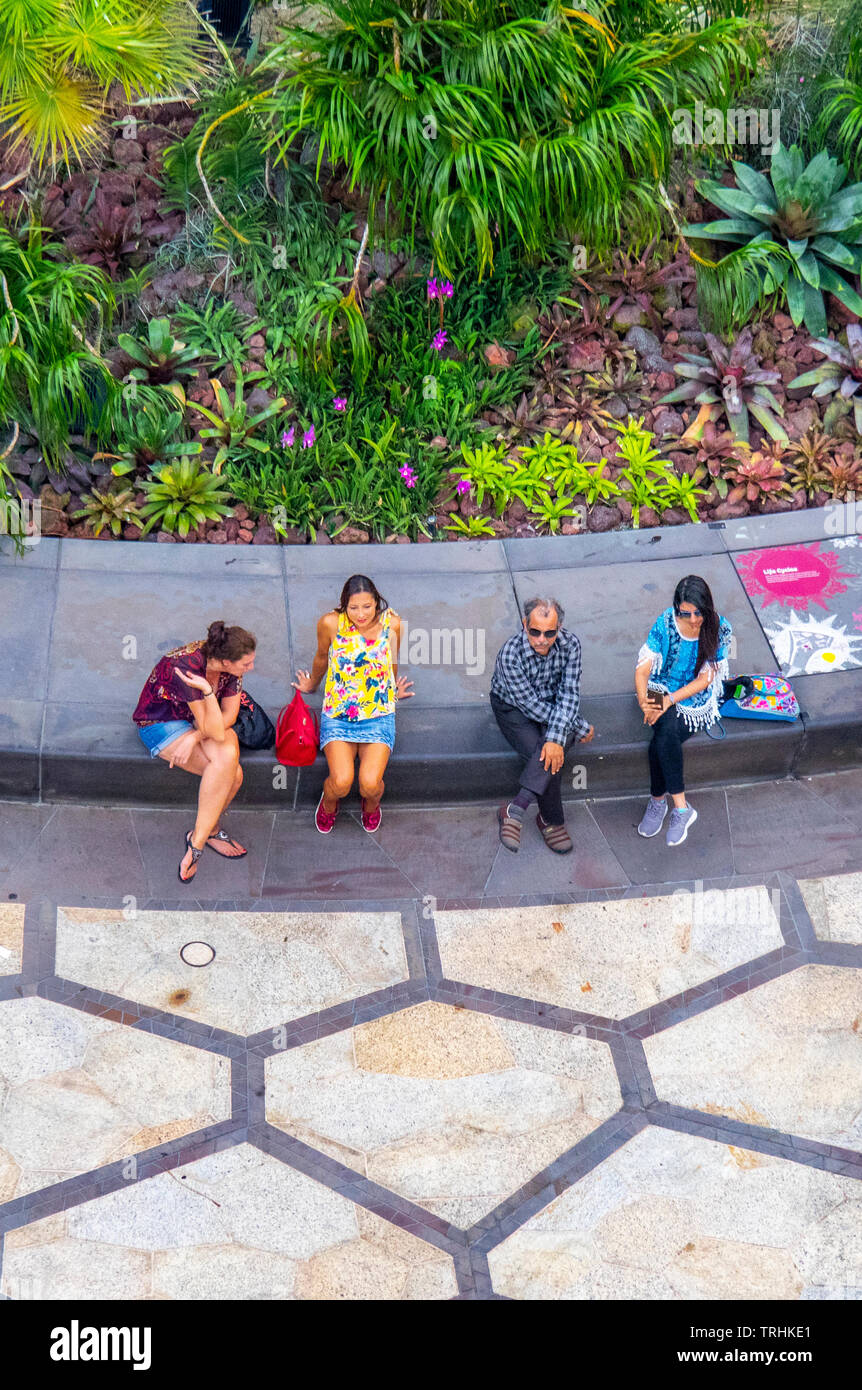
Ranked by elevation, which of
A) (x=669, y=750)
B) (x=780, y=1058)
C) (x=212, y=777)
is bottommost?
(x=780, y=1058)

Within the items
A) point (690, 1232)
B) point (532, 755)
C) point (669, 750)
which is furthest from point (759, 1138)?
point (532, 755)

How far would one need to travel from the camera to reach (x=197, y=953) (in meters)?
5.27

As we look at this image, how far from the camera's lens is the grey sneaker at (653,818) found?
589 cm

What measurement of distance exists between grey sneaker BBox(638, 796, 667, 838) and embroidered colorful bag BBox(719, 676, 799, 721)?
0.55 meters

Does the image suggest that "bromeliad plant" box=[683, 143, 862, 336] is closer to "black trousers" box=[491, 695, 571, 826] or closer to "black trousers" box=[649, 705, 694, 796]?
"black trousers" box=[649, 705, 694, 796]

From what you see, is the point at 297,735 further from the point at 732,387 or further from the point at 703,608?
the point at 732,387

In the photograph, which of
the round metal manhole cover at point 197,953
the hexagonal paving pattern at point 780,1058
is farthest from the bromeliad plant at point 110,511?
the hexagonal paving pattern at point 780,1058

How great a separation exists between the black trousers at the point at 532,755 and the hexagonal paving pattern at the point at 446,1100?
1077mm

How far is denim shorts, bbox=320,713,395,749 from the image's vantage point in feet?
18.6

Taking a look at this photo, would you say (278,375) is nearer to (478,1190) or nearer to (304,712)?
(304,712)

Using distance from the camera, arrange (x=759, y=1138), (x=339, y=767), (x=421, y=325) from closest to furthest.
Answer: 1. (x=759, y=1138)
2. (x=339, y=767)
3. (x=421, y=325)

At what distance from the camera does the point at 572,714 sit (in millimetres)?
5609

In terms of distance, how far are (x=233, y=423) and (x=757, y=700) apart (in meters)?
3.31

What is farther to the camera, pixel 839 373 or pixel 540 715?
pixel 839 373
